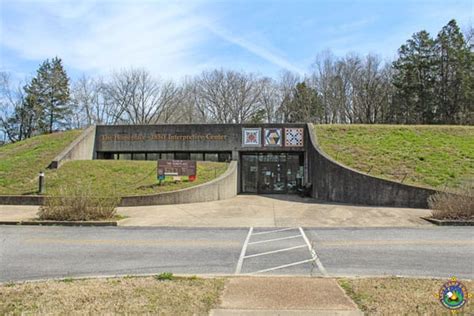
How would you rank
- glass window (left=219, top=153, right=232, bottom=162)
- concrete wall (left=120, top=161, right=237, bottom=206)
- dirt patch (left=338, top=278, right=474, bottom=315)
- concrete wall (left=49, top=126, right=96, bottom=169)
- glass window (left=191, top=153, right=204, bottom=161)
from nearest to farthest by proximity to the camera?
dirt patch (left=338, top=278, right=474, bottom=315), concrete wall (left=120, top=161, right=237, bottom=206), concrete wall (left=49, top=126, right=96, bottom=169), glass window (left=219, top=153, right=232, bottom=162), glass window (left=191, top=153, right=204, bottom=161)

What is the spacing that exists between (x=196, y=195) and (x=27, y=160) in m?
13.1

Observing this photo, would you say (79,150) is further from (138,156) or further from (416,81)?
(416,81)

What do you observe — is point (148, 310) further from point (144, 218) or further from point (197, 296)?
point (144, 218)

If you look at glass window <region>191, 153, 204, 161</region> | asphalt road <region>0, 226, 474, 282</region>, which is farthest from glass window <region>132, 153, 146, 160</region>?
asphalt road <region>0, 226, 474, 282</region>

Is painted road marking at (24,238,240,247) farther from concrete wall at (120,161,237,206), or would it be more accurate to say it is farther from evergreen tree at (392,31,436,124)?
evergreen tree at (392,31,436,124)

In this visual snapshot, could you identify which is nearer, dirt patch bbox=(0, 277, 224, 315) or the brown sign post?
dirt patch bbox=(0, 277, 224, 315)

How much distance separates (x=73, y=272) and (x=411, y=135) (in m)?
25.6

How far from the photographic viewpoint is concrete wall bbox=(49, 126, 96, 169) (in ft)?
81.4

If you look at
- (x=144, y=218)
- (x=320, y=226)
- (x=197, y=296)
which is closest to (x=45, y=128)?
(x=144, y=218)

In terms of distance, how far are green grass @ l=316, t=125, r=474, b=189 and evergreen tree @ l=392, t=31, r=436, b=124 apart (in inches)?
767

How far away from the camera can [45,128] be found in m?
57.6

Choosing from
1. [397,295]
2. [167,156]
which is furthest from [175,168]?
[397,295]

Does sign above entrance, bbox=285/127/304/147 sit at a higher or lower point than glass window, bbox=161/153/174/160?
higher

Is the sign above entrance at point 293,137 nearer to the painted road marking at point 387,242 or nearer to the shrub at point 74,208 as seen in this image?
the shrub at point 74,208
